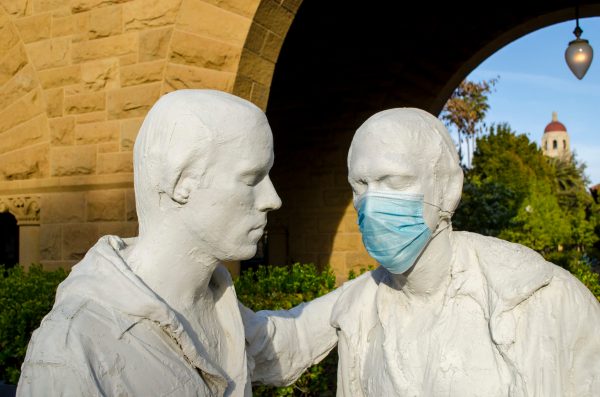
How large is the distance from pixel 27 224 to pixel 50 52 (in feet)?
5.59

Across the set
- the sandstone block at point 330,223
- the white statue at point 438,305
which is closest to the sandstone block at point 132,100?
the white statue at point 438,305

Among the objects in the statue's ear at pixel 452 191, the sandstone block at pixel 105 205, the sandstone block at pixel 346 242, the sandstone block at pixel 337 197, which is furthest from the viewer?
the sandstone block at pixel 337 197

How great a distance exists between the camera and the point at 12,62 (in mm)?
5867

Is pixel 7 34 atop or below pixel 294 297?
atop

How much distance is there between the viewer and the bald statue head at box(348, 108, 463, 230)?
1.64m

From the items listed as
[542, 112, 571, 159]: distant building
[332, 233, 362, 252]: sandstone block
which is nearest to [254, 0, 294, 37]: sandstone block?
[332, 233, 362, 252]: sandstone block

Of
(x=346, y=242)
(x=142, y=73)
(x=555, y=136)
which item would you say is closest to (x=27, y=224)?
(x=142, y=73)

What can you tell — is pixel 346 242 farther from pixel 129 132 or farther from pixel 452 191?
pixel 452 191

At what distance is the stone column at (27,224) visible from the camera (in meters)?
5.76

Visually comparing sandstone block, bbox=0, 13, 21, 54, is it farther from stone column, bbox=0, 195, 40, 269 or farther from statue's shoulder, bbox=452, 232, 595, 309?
statue's shoulder, bbox=452, 232, 595, 309

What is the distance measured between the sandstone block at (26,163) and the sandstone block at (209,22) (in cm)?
194

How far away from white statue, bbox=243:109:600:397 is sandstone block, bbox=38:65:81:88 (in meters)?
4.09

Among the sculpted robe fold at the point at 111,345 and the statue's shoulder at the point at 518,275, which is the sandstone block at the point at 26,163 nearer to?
the sculpted robe fold at the point at 111,345

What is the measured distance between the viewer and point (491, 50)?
9086 mm
